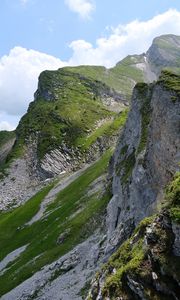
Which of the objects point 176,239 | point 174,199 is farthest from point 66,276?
point 176,239

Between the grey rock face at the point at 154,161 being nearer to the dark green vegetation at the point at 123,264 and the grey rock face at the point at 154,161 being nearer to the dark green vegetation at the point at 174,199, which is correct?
the dark green vegetation at the point at 123,264

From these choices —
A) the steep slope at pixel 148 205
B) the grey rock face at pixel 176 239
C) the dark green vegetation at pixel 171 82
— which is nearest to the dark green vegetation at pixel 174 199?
the steep slope at pixel 148 205

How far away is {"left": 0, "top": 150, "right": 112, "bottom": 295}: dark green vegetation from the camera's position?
68.5 metres

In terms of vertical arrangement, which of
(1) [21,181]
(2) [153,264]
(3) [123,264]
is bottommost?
(1) [21,181]

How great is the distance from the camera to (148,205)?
44344mm

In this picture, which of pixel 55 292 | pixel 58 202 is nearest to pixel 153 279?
pixel 55 292

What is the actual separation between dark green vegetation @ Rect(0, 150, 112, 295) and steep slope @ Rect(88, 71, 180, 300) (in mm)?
9492

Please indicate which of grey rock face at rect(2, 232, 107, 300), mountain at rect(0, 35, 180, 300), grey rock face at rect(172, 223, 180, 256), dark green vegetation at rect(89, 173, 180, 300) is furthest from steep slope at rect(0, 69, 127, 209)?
grey rock face at rect(172, 223, 180, 256)

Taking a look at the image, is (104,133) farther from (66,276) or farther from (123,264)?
(123,264)

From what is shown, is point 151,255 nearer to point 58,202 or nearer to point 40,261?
point 40,261

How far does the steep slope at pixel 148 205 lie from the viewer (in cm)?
2247

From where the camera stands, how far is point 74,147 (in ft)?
582

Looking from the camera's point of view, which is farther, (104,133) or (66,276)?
(104,133)

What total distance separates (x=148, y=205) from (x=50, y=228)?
150 feet
